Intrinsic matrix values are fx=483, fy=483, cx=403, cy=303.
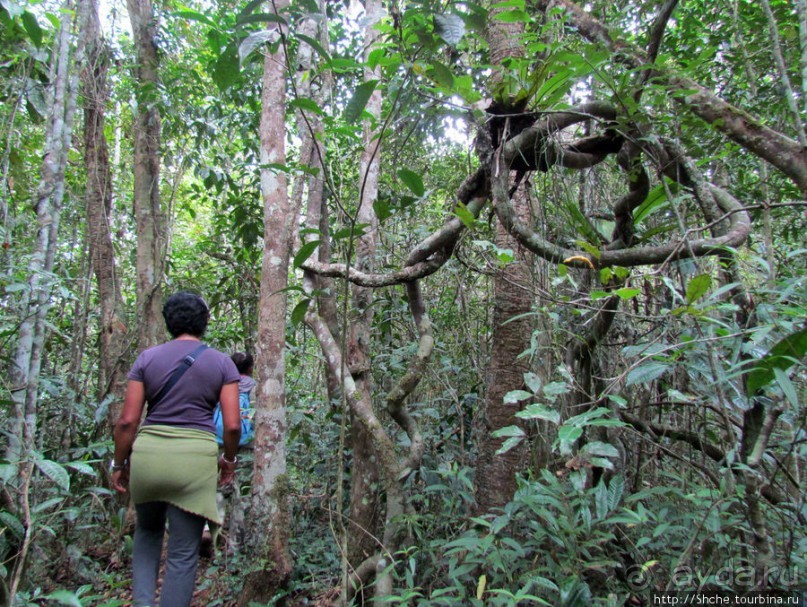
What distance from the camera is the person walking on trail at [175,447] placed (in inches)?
87.4

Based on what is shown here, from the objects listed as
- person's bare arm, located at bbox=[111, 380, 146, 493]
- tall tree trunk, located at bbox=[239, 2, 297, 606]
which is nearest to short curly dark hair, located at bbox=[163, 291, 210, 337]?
person's bare arm, located at bbox=[111, 380, 146, 493]

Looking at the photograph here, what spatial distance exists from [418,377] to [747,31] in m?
3.48

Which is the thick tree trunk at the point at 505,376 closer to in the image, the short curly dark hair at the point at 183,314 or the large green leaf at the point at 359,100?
the large green leaf at the point at 359,100

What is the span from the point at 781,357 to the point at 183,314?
8.04ft

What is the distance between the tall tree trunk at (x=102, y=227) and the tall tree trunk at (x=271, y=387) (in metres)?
1.92

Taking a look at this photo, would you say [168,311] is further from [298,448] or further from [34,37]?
[298,448]

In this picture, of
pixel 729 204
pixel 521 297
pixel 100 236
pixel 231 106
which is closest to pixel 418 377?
pixel 521 297

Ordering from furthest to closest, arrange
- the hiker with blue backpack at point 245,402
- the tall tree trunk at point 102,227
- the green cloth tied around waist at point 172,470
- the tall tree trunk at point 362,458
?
1. the tall tree trunk at point 102,227
2. the hiker with blue backpack at point 245,402
3. the tall tree trunk at point 362,458
4. the green cloth tied around waist at point 172,470

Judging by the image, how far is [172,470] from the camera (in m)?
2.21

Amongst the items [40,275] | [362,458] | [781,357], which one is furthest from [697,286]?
[40,275]

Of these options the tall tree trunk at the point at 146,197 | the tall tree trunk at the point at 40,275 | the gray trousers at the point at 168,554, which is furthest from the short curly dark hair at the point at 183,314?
the tall tree trunk at the point at 146,197

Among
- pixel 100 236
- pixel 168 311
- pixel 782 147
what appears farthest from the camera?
pixel 100 236

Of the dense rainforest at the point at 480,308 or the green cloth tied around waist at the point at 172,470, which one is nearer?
the dense rainforest at the point at 480,308

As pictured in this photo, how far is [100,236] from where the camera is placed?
432 centimetres
